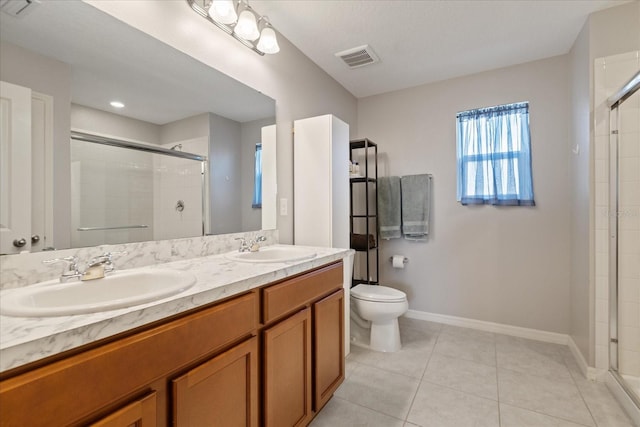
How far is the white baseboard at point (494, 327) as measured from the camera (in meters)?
2.35

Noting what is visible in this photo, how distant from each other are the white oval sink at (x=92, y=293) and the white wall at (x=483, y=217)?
2.37m

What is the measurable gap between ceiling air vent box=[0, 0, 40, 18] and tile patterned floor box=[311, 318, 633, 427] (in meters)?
2.01

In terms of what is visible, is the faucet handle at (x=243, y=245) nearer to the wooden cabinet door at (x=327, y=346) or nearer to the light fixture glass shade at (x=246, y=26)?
the wooden cabinet door at (x=327, y=346)

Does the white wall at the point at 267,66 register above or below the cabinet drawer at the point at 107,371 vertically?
above

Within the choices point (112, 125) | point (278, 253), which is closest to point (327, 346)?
point (278, 253)

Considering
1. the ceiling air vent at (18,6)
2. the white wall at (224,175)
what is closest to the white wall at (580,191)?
the white wall at (224,175)

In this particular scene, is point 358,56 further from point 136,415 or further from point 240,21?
point 136,415

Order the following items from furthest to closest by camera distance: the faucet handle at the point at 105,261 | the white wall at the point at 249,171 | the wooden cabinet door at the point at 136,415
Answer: the white wall at the point at 249,171 → the faucet handle at the point at 105,261 → the wooden cabinet door at the point at 136,415

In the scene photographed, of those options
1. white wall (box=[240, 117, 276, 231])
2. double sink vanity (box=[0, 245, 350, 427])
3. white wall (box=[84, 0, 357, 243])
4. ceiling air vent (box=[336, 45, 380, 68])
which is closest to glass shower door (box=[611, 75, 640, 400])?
ceiling air vent (box=[336, 45, 380, 68])

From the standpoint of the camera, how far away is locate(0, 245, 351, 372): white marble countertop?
0.52m

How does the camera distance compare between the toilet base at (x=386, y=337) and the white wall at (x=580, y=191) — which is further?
the toilet base at (x=386, y=337)

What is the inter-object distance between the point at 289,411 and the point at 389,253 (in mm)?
2038

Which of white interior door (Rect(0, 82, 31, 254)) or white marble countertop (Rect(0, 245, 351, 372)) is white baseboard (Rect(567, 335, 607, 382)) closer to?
white marble countertop (Rect(0, 245, 351, 372))

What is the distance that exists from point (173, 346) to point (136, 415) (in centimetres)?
15
